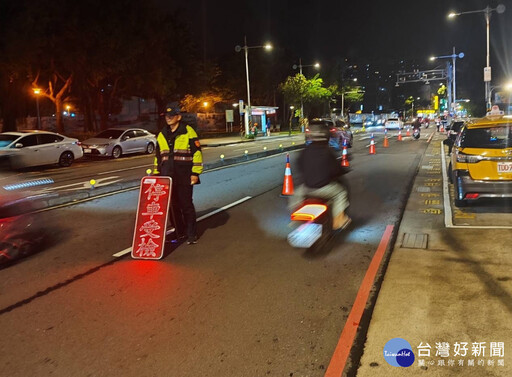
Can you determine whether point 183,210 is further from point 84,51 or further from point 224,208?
point 84,51

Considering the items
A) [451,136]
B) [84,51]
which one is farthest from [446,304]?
[84,51]

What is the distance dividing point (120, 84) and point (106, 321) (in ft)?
119

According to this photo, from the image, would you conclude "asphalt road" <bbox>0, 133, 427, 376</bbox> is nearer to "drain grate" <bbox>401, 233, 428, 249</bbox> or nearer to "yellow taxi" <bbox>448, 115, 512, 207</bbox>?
"drain grate" <bbox>401, 233, 428, 249</bbox>

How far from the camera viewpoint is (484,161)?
26.8 feet

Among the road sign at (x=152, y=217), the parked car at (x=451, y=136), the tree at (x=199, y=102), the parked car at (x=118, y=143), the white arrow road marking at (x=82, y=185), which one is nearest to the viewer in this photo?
the road sign at (x=152, y=217)

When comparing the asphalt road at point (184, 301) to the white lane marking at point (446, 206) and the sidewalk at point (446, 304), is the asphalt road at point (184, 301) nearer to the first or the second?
the sidewalk at point (446, 304)

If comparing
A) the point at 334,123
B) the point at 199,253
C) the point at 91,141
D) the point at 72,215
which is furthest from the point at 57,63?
the point at 199,253

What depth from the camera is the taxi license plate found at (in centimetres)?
801

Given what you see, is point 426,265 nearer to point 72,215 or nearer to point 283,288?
point 283,288

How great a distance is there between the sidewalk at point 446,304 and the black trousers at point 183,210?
9.05ft

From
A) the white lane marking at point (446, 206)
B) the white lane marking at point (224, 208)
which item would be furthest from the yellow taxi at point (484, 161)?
the white lane marking at point (224, 208)

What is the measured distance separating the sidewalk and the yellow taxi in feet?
3.25

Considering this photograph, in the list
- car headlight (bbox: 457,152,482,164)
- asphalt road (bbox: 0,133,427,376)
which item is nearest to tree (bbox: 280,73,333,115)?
car headlight (bbox: 457,152,482,164)

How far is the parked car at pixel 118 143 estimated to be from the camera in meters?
23.3
